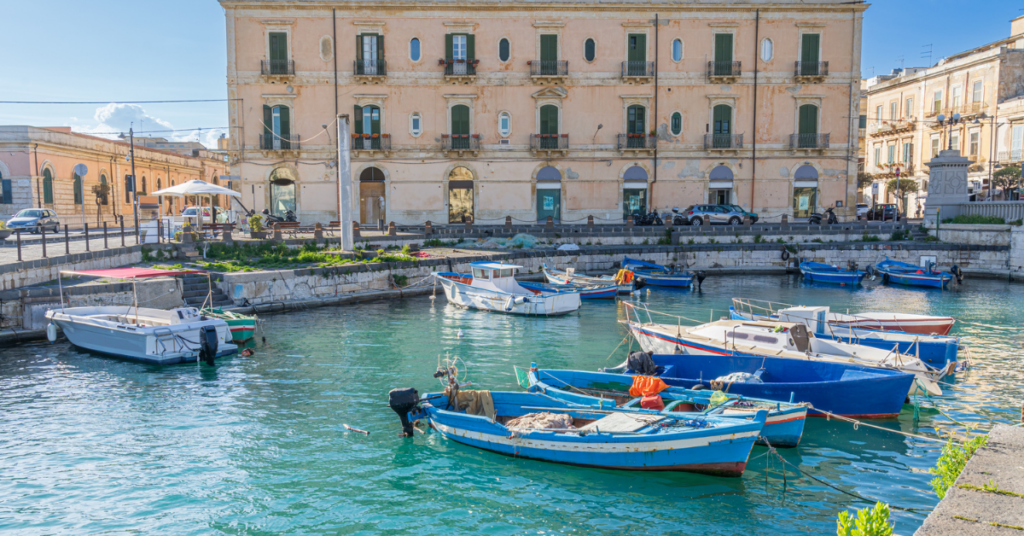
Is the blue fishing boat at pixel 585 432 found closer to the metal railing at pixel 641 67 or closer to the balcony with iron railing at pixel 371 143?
the balcony with iron railing at pixel 371 143

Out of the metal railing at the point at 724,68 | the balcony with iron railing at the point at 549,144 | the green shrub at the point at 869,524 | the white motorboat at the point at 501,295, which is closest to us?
the green shrub at the point at 869,524

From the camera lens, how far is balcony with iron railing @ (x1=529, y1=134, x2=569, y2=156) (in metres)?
40.0

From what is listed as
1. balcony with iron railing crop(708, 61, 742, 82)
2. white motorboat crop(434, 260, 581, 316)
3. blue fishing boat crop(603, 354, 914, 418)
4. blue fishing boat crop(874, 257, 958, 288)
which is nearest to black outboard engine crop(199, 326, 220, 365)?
blue fishing boat crop(603, 354, 914, 418)

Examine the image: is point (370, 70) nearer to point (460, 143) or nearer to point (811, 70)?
point (460, 143)

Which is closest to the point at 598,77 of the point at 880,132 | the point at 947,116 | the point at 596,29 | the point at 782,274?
the point at 596,29

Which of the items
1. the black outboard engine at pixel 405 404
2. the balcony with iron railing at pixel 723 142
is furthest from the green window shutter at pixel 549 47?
the black outboard engine at pixel 405 404

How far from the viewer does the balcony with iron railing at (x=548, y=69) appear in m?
39.8

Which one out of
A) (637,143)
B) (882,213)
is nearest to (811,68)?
(882,213)

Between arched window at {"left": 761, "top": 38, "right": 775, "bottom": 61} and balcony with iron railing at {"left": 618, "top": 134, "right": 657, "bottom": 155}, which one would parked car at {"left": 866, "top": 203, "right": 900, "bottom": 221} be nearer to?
arched window at {"left": 761, "top": 38, "right": 775, "bottom": 61}

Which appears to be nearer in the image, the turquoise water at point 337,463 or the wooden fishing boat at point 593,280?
the turquoise water at point 337,463

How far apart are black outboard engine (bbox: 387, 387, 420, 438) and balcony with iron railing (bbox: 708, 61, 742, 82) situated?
3456cm

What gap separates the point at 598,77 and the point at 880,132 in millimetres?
30533

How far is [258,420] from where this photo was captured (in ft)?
40.1

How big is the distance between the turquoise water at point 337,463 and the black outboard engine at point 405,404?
0.89 ft
